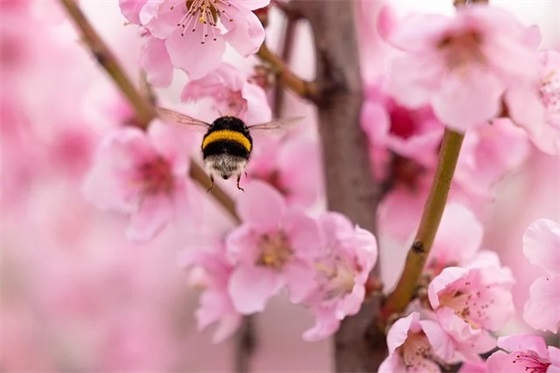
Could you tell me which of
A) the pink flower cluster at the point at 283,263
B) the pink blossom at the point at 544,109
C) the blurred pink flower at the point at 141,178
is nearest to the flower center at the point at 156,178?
the blurred pink flower at the point at 141,178

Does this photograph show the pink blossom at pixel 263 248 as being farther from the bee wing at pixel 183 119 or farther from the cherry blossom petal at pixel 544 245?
the cherry blossom petal at pixel 544 245

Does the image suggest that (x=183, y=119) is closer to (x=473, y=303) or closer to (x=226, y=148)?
(x=226, y=148)

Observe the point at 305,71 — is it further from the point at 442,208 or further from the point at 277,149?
the point at 442,208

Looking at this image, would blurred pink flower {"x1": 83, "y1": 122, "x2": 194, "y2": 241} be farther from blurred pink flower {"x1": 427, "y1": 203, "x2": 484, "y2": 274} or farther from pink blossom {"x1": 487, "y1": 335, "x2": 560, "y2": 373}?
pink blossom {"x1": 487, "y1": 335, "x2": 560, "y2": 373}

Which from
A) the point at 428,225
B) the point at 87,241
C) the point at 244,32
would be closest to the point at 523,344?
the point at 428,225

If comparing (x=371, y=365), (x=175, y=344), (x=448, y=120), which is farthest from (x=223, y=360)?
(x=448, y=120)

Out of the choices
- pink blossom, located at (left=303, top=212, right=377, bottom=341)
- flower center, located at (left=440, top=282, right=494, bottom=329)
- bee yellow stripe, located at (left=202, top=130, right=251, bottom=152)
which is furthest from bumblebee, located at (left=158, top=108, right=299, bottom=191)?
flower center, located at (left=440, top=282, right=494, bottom=329)
